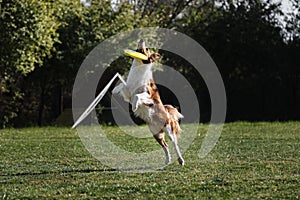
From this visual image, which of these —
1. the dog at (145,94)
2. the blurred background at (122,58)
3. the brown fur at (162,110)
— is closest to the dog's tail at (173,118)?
the brown fur at (162,110)

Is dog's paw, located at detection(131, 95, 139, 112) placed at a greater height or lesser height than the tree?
lesser

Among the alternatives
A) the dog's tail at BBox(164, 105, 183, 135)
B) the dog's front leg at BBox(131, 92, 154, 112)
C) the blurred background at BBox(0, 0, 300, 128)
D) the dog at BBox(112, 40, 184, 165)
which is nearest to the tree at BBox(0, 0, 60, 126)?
the blurred background at BBox(0, 0, 300, 128)

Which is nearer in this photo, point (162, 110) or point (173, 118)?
point (162, 110)

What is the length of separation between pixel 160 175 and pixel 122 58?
1581cm

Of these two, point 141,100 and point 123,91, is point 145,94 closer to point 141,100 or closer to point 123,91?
point 141,100

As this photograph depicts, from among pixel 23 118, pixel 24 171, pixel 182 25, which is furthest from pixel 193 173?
pixel 182 25

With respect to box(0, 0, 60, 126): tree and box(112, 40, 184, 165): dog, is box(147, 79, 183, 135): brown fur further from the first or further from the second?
box(0, 0, 60, 126): tree

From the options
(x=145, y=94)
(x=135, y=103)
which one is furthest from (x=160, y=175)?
(x=145, y=94)

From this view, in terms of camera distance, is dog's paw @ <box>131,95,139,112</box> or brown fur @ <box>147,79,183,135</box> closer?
dog's paw @ <box>131,95,139,112</box>

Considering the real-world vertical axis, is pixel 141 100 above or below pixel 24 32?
below

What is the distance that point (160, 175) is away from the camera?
384 inches

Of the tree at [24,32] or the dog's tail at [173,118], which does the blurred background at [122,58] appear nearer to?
the tree at [24,32]

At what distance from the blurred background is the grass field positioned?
8208 millimetres

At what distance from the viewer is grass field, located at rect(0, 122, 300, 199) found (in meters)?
8.25
